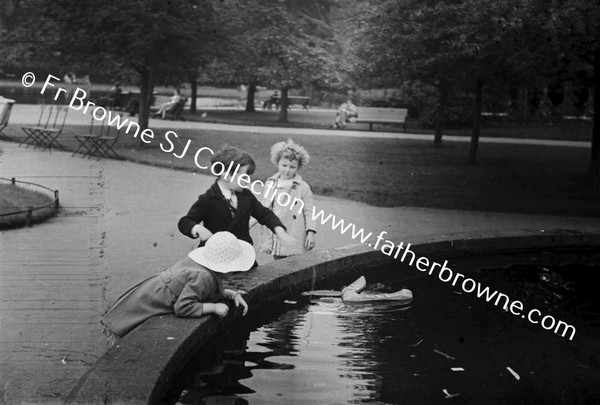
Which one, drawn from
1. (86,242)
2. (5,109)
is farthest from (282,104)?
(5,109)

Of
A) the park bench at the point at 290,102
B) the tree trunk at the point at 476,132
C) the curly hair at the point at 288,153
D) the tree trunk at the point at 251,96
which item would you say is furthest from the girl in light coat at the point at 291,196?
the tree trunk at the point at 476,132

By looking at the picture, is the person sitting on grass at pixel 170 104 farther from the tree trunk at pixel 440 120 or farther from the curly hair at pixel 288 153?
the tree trunk at pixel 440 120

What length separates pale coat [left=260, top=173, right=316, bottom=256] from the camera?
6.83 meters

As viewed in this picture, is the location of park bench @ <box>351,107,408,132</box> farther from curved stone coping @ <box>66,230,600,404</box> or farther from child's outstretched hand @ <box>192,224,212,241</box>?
child's outstretched hand @ <box>192,224,212,241</box>

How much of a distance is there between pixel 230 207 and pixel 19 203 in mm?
3237

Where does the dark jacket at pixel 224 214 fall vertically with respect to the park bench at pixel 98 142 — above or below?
below

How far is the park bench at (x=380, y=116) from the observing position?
16.7 metres

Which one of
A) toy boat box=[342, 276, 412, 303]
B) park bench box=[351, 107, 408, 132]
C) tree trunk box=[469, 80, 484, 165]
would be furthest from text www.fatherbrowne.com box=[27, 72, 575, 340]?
park bench box=[351, 107, 408, 132]

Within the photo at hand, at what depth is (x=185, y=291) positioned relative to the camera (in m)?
4.82

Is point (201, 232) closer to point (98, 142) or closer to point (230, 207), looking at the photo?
point (230, 207)

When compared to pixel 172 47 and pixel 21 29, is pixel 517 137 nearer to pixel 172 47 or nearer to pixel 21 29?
pixel 172 47

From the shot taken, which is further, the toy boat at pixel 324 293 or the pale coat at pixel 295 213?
the pale coat at pixel 295 213

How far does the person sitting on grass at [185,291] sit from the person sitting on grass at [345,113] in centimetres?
1122

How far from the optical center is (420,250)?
25.6 ft
